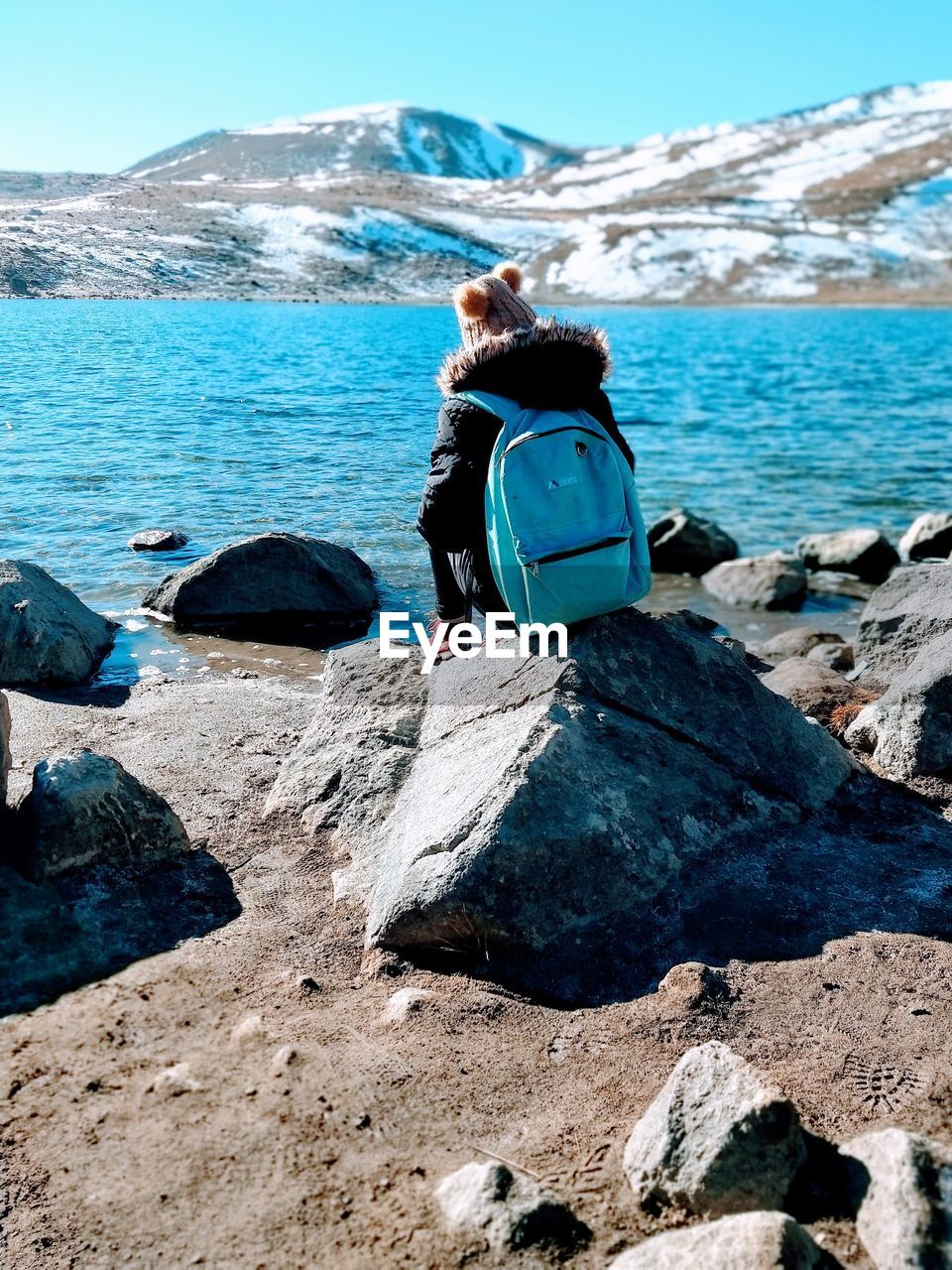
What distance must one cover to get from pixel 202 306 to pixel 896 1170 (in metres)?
38.0

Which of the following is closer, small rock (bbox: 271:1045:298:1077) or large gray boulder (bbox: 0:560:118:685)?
small rock (bbox: 271:1045:298:1077)

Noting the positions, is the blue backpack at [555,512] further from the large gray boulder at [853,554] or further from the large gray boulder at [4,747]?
the large gray boulder at [853,554]

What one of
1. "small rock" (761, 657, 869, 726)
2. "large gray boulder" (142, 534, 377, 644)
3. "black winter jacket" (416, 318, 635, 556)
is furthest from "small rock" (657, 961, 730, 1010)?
"large gray boulder" (142, 534, 377, 644)

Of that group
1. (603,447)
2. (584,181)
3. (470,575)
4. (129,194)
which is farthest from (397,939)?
(584,181)

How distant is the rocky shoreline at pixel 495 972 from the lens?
3033 mm

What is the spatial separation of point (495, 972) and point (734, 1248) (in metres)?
1.74

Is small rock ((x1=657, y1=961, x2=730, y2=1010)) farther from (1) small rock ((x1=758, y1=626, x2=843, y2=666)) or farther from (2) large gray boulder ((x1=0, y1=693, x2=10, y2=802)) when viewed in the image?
(1) small rock ((x1=758, y1=626, x2=843, y2=666))

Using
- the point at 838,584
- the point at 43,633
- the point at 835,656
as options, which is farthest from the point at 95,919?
the point at 838,584

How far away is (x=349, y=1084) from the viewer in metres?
3.61

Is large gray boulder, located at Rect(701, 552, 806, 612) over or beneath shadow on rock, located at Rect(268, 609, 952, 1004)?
beneath

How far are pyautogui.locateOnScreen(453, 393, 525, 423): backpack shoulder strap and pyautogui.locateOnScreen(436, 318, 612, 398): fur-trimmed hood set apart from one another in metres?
0.04

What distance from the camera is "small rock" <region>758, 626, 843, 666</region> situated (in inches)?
467

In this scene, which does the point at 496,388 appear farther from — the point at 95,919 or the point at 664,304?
the point at 664,304

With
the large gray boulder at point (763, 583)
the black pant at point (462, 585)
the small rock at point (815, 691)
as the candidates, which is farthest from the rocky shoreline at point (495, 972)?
the large gray boulder at point (763, 583)
